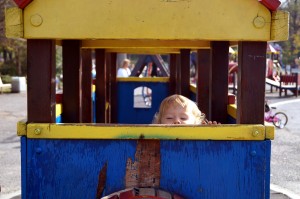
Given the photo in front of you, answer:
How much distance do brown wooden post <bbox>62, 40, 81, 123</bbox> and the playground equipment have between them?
1354mm

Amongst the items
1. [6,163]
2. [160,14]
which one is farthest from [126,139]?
[6,163]

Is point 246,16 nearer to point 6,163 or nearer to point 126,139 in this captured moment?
point 126,139

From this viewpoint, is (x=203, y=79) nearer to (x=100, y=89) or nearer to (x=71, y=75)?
(x=71, y=75)

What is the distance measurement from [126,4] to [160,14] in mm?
172

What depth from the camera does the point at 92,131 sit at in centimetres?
240

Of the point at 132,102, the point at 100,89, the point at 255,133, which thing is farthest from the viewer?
the point at 132,102

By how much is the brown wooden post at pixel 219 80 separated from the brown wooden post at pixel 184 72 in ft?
6.45

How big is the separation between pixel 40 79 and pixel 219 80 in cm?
170

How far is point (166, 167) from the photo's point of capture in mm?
2461

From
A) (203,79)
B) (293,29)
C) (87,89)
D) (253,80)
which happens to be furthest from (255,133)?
(293,29)

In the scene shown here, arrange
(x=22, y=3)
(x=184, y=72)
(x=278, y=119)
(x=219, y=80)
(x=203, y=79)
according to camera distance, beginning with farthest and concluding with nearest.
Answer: (x=278, y=119) → (x=184, y=72) → (x=203, y=79) → (x=219, y=80) → (x=22, y=3)

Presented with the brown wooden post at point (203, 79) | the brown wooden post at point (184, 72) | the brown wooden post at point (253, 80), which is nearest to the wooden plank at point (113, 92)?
the brown wooden post at point (184, 72)

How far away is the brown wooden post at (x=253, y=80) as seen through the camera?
2441mm

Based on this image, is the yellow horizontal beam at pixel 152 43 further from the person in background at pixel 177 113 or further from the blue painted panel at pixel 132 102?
the blue painted panel at pixel 132 102
